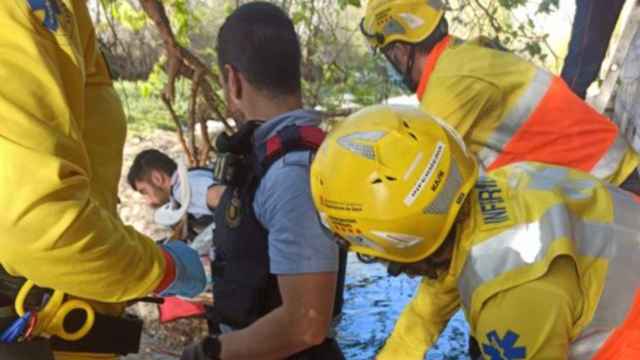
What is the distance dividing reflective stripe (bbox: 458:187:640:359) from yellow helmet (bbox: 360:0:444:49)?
6.12ft

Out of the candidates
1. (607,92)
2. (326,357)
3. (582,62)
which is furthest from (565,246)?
(607,92)

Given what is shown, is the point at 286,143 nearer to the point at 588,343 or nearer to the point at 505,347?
the point at 505,347

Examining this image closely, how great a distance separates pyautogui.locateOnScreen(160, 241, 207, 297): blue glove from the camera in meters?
1.81

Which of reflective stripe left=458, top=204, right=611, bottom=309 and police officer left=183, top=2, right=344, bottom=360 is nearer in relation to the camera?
reflective stripe left=458, top=204, right=611, bottom=309

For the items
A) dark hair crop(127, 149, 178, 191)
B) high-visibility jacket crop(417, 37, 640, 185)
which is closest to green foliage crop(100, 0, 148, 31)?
dark hair crop(127, 149, 178, 191)

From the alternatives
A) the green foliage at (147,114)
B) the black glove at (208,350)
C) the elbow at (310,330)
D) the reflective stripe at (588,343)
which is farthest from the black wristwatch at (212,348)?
the green foliage at (147,114)

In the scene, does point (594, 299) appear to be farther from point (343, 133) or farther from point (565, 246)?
point (343, 133)

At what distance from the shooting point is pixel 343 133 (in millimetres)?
1700

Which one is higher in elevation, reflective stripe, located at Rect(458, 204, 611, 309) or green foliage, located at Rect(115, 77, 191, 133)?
reflective stripe, located at Rect(458, 204, 611, 309)

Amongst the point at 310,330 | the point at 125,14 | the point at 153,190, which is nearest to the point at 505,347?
the point at 310,330

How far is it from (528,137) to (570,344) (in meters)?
1.64

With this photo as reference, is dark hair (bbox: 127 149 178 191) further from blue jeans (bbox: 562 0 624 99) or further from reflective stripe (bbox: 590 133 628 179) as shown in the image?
reflective stripe (bbox: 590 133 628 179)

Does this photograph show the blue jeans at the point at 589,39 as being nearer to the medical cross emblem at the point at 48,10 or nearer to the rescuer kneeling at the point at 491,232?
the rescuer kneeling at the point at 491,232

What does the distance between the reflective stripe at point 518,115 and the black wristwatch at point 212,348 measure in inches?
62.9
